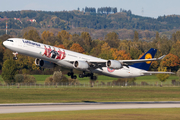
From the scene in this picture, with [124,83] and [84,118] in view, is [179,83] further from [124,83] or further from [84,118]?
[84,118]

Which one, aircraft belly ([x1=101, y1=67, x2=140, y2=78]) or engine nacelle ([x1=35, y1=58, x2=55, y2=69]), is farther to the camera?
aircraft belly ([x1=101, y1=67, x2=140, y2=78])

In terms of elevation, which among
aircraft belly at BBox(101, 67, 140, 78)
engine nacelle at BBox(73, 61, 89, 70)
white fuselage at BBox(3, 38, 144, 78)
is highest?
white fuselage at BBox(3, 38, 144, 78)

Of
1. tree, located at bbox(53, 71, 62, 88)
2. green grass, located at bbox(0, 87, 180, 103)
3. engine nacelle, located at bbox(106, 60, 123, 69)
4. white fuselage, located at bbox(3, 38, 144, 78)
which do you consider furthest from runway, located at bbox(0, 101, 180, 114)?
tree, located at bbox(53, 71, 62, 88)

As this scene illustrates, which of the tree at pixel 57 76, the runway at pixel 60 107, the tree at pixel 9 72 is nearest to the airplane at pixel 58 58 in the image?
the runway at pixel 60 107

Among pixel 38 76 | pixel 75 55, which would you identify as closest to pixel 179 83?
pixel 38 76

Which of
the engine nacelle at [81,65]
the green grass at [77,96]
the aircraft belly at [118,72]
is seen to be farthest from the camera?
the green grass at [77,96]

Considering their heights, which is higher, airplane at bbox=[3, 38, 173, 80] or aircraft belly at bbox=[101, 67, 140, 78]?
airplane at bbox=[3, 38, 173, 80]

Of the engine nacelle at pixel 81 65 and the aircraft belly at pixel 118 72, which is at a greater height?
the engine nacelle at pixel 81 65

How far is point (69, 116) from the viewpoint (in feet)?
182

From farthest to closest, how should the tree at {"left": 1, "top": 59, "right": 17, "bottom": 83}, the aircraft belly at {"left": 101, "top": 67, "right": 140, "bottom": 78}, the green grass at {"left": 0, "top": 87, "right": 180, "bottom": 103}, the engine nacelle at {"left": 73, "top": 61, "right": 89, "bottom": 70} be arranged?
1. the tree at {"left": 1, "top": 59, "right": 17, "bottom": 83}
2. the green grass at {"left": 0, "top": 87, "right": 180, "bottom": 103}
3. the aircraft belly at {"left": 101, "top": 67, "right": 140, "bottom": 78}
4. the engine nacelle at {"left": 73, "top": 61, "right": 89, "bottom": 70}

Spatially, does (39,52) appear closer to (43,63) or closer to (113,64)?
(43,63)

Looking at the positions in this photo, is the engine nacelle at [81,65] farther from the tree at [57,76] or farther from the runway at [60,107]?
the tree at [57,76]

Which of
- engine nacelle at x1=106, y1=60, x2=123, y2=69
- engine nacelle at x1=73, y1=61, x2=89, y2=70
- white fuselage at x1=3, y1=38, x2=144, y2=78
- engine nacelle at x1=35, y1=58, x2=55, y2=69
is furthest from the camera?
engine nacelle at x1=35, y1=58, x2=55, y2=69

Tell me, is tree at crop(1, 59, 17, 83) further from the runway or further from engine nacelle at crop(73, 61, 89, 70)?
engine nacelle at crop(73, 61, 89, 70)
